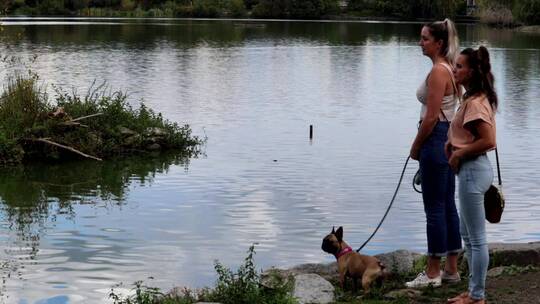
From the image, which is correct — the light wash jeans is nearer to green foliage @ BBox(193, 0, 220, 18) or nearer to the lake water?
the lake water

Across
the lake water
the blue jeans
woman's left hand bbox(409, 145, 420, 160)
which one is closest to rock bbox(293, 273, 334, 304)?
the blue jeans

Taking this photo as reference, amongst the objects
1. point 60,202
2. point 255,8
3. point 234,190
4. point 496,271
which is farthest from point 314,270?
point 255,8

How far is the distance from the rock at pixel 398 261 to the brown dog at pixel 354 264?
615 mm

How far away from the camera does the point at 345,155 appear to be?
1925 cm

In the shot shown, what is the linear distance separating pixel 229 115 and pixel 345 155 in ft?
22.0

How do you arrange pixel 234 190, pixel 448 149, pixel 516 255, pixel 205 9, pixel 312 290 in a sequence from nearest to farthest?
pixel 448 149 → pixel 312 290 → pixel 516 255 → pixel 234 190 → pixel 205 9

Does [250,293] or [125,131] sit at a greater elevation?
[250,293]

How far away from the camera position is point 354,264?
7602 millimetres

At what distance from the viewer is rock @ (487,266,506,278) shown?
25.2 feet

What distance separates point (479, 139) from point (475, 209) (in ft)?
1.52

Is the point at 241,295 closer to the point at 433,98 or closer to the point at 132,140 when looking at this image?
the point at 433,98

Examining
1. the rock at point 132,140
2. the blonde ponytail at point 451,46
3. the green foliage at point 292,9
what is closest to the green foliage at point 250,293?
the blonde ponytail at point 451,46

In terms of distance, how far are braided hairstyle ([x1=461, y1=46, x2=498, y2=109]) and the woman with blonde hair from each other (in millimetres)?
595

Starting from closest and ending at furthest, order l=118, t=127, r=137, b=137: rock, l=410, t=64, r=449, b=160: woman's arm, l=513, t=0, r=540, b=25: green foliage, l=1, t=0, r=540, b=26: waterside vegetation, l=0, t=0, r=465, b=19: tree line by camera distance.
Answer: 1. l=410, t=64, r=449, b=160: woman's arm
2. l=118, t=127, r=137, b=137: rock
3. l=513, t=0, r=540, b=25: green foliage
4. l=1, t=0, r=540, b=26: waterside vegetation
5. l=0, t=0, r=465, b=19: tree line
